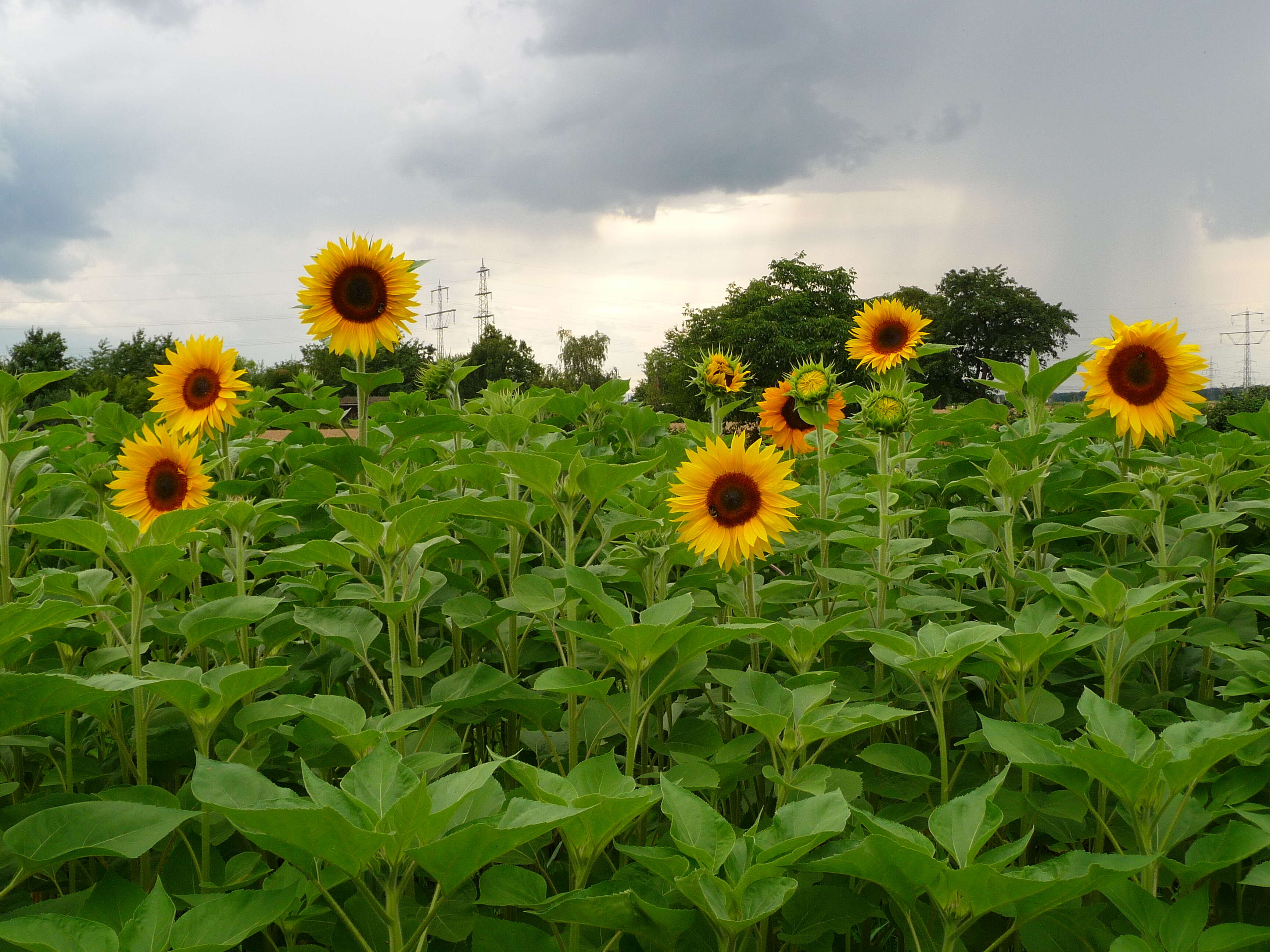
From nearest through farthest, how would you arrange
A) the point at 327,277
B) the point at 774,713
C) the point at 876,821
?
the point at 876,821, the point at 774,713, the point at 327,277

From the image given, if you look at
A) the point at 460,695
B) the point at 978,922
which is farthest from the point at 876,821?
the point at 460,695

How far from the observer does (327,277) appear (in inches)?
125

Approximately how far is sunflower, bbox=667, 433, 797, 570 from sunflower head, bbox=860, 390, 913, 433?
41 cm

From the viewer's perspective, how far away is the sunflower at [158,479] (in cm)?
272

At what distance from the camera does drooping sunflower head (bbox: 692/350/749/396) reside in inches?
137

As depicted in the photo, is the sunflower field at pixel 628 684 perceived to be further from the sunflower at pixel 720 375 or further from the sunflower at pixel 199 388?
the sunflower at pixel 720 375

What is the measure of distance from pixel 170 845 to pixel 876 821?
1262 millimetres

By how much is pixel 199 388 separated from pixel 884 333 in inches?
129

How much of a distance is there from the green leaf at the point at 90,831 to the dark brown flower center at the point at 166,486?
1536 millimetres

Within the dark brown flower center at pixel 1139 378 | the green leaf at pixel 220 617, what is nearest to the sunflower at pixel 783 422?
the dark brown flower center at pixel 1139 378

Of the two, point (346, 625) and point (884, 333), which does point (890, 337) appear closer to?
point (884, 333)

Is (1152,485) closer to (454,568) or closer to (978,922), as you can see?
(978,922)

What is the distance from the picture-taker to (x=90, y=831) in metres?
1.29

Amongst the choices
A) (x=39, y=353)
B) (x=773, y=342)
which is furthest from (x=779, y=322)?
(x=39, y=353)
